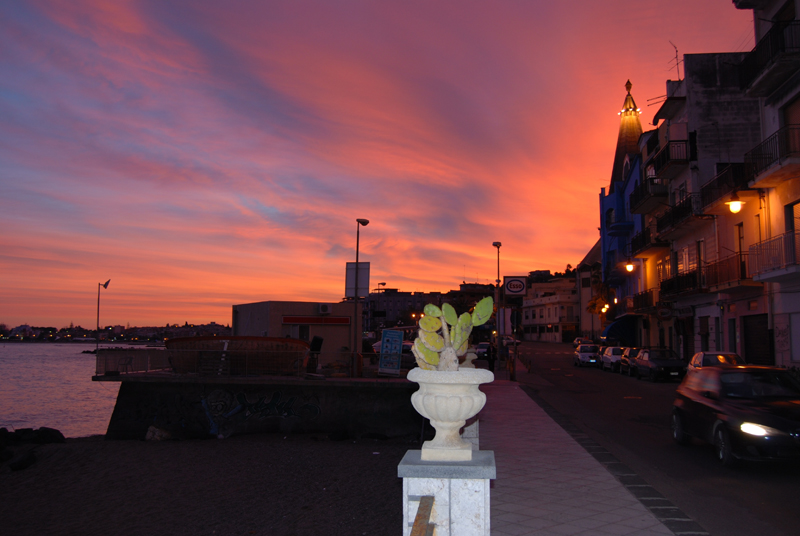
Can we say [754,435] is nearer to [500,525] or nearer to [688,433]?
[688,433]

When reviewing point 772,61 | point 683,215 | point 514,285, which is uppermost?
point 772,61

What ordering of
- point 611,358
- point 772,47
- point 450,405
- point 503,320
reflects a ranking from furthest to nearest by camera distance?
point 503,320 → point 611,358 → point 772,47 → point 450,405

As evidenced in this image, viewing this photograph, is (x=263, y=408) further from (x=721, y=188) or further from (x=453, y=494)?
(x=721, y=188)

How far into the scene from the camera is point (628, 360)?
33156 mm

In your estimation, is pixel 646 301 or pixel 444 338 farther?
pixel 646 301

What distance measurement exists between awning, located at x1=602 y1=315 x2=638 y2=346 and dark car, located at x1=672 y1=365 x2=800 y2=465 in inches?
1417

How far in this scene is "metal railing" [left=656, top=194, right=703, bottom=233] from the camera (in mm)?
30531

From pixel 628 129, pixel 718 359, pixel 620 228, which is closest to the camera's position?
pixel 718 359

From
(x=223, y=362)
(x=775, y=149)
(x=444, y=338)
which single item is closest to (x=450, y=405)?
(x=444, y=338)

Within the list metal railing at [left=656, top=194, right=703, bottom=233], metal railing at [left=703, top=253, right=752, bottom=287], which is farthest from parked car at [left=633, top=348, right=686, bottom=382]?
metal railing at [left=656, top=194, right=703, bottom=233]

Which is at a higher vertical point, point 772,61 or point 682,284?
point 772,61

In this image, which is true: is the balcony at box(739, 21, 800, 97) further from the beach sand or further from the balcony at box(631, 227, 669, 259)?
the beach sand

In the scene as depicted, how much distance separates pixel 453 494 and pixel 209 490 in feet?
32.8

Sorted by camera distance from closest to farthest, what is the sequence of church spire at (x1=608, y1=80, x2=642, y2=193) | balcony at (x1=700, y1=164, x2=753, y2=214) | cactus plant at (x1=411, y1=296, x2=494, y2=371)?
1. cactus plant at (x1=411, y1=296, x2=494, y2=371)
2. balcony at (x1=700, y1=164, x2=753, y2=214)
3. church spire at (x1=608, y1=80, x2=642, y2=193)
